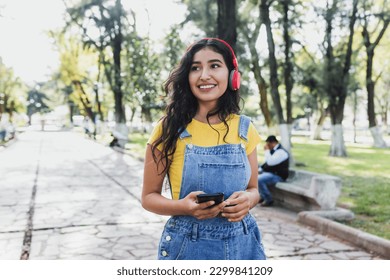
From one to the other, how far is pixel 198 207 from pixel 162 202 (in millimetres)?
180

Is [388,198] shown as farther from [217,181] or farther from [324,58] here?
[324,58]

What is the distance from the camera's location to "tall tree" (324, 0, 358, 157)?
587 inches

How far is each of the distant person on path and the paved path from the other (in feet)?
10.1

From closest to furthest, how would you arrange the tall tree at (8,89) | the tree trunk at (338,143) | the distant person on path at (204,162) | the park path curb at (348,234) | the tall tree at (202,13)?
the distant person on path at (204,162) → the park path curb at (348,234) → the tall tree at (202,13) → the tree trunk at (338,143) → the tall tree at (8,89)

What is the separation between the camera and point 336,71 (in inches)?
619

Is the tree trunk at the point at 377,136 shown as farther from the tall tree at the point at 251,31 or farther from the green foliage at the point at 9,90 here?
the green foliage at the point at 9,90

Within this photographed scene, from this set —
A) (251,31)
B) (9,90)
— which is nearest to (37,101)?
(9,90)

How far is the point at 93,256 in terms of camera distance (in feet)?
15.4

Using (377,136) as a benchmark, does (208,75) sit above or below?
above

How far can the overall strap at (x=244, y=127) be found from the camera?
5.98 ft

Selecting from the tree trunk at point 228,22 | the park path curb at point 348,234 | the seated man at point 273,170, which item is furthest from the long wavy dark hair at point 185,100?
the tree trunk at point 228,22

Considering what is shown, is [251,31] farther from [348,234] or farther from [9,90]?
[9,90]
